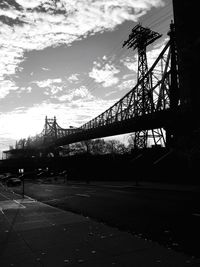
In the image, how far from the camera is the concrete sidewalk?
5875 mm

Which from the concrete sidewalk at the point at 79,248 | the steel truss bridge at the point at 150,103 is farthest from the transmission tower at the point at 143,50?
the concrete sidewalk at the point at 79,248

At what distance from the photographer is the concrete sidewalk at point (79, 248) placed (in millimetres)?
5875

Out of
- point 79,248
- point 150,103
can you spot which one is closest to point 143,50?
point 150,103

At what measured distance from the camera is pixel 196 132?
26.6 metres

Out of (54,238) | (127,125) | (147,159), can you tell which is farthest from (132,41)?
(54,238)

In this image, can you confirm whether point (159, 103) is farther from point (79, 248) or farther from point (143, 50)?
point (79, 248)

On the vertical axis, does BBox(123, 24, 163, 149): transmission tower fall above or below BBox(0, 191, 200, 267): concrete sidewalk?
above

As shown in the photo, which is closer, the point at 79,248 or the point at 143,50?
the point at 79,248

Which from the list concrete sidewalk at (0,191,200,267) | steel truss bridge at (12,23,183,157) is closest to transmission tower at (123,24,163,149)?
steel truss bridge at (12,23,183,157)

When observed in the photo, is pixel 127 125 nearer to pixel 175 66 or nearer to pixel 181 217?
pixel 175 66

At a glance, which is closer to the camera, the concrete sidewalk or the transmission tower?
the concrete sidewalk

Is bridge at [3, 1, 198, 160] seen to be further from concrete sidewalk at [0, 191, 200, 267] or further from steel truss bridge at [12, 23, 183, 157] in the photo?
concrete sidewalk at [0, 191, 200, 267]

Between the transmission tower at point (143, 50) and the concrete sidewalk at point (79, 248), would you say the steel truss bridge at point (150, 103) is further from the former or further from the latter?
the concrete sidewalk at point (79, 248)

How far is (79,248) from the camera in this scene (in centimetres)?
693
